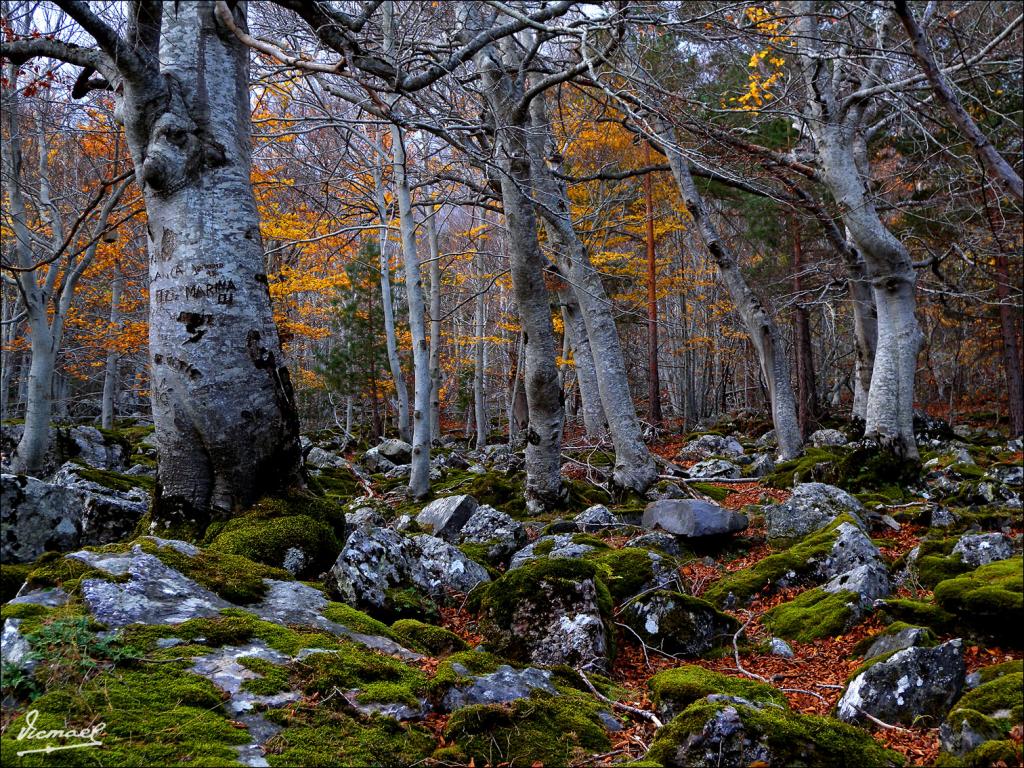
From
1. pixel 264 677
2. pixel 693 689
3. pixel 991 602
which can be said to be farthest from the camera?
pixel 991 602

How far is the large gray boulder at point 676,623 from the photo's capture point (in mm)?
4094

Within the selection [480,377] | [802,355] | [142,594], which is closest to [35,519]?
[142,594]

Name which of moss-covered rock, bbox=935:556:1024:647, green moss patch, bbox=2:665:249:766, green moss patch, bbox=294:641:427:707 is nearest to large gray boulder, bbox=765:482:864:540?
moss-covered rock, bbox=935:556:1024:647

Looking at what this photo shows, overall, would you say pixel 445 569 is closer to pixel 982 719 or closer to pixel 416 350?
pixel 982 719

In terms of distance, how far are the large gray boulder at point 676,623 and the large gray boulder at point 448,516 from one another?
2.67 m

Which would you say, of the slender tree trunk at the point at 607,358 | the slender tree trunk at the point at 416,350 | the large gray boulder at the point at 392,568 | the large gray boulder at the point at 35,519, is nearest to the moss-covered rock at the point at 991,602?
the large gray boulder at the point at 392,568

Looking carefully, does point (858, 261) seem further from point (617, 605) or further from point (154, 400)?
point (154, 400)

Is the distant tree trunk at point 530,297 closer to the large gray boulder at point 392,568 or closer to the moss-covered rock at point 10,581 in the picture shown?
the large gray boulder at point 392,568

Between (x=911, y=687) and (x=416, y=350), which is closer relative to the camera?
(x=911, y=687)

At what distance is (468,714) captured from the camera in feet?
7.53

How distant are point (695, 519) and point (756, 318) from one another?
559 cm

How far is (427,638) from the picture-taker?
10.8 ft

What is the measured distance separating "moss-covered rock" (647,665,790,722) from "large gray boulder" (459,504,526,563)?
8.90 feet

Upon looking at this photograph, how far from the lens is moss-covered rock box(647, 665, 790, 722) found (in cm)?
279
